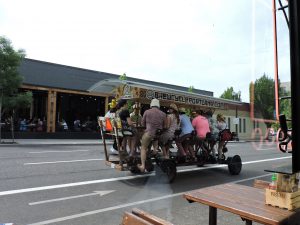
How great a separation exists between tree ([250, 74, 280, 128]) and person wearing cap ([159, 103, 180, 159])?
6.06 meters

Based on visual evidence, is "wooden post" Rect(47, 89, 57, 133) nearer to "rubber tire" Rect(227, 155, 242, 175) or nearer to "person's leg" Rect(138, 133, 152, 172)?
"rubber tire" Rect(227, 155, 242, 175)

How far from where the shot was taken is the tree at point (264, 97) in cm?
208

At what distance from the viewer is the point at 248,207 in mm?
2607

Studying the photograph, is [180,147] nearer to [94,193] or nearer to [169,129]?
[169,129]

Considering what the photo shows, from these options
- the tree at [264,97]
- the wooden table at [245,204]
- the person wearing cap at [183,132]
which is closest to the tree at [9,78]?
the person wearing cap at [183,132]

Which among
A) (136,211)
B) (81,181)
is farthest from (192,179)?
(136,211)

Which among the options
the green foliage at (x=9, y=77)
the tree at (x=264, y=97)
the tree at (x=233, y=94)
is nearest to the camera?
the tree at (x=264, y=97)

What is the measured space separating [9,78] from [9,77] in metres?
0.06

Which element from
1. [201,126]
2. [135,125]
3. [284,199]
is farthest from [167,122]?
[284,199]

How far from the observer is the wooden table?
231 cm

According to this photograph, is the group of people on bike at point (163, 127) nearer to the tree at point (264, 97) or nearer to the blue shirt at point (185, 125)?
the blue shirt at point (185, 125)

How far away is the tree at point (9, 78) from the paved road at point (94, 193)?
10.2 m

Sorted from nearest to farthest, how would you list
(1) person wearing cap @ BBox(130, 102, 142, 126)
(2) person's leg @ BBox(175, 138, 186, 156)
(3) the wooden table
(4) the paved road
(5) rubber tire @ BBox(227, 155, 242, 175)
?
(3) the wooden table
(4) the paved road
(1) person wearing cap @ BBox(130, 102, 142, 126)
(2) person's leg @ BBox(175, 138, 186, 156)
(5) rubber tire @ BBox(227, 155, 242, 175)

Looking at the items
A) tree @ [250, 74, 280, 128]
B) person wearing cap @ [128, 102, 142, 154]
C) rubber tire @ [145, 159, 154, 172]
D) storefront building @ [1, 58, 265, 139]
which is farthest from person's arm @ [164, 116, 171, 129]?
storefront building @ [1, 58, 265, 139]
